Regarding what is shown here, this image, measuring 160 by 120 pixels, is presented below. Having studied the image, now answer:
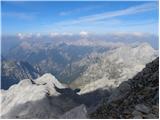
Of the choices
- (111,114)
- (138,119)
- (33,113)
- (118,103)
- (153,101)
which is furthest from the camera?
(33,113)

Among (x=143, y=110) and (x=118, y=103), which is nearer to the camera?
(x=143, y=110)

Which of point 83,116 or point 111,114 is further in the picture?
point 111,114

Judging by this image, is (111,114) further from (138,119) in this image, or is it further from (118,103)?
(138,119)

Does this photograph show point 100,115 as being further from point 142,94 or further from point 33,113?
point 33,113

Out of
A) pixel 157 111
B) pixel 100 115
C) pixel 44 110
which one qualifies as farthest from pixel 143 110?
pixel 44 110

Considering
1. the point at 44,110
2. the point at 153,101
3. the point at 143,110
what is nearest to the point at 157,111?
the point at 143,110

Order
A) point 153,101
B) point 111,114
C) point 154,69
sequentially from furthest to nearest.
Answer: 1. point 154,69
2. point 111,114
3. point 153,101

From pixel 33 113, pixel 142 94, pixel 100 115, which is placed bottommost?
pixel 33 113

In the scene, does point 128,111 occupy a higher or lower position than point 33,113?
higher

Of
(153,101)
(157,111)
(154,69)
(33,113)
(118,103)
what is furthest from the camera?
(33,113)
